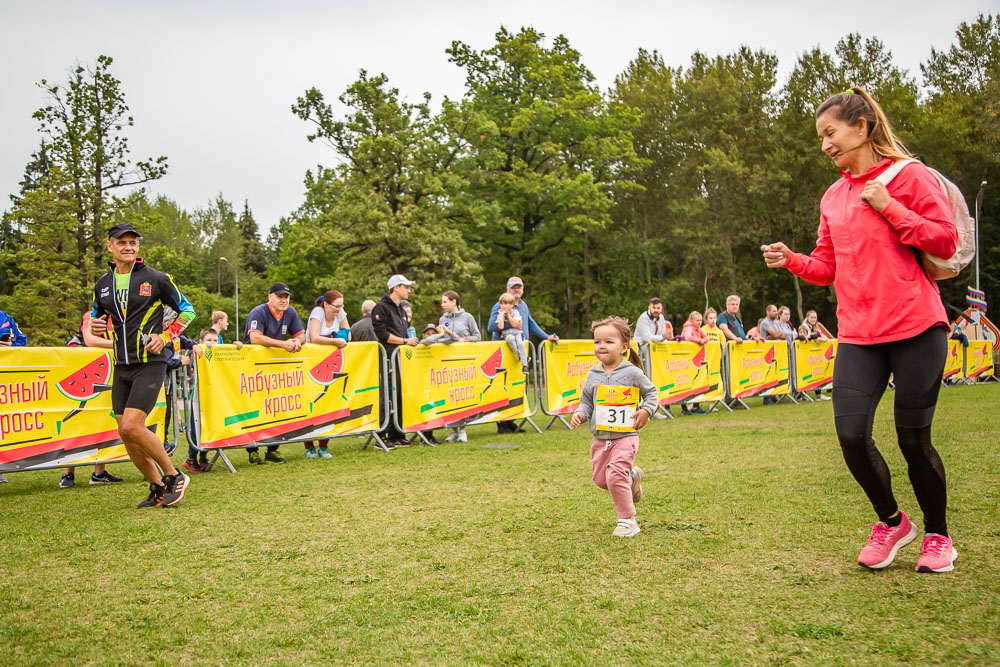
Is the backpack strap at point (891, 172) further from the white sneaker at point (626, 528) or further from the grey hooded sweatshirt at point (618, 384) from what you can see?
the white sneaker at point (626, 528)

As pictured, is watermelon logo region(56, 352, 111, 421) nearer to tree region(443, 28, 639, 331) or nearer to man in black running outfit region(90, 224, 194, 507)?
man in black running outfit region(90, 224, 194, 507)

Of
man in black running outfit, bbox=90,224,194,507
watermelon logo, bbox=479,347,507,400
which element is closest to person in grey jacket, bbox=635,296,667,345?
watermelon logo, bbox=479,347,507,400

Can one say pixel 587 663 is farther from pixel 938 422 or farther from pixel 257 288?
pixel 257 288

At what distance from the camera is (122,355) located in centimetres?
652

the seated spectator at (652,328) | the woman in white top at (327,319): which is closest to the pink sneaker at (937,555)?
the woman in white top at (327,319)

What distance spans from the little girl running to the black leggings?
146cm

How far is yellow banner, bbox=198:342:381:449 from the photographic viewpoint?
350 inches

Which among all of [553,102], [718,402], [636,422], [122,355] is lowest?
[718,402]

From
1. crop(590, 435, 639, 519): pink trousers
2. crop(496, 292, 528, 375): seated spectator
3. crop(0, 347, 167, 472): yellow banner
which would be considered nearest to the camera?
crop(590, 435, 639, 519): pink trousers

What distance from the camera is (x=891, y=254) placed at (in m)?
3.81

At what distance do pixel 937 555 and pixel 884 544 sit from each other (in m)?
0.23

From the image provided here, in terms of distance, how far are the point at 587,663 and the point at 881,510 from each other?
196 cm

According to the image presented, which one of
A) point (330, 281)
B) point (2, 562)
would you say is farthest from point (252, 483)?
point (330, 281)

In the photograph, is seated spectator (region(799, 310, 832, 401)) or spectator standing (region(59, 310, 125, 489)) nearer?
spectator standing (region(59, 310, 125, 489))
